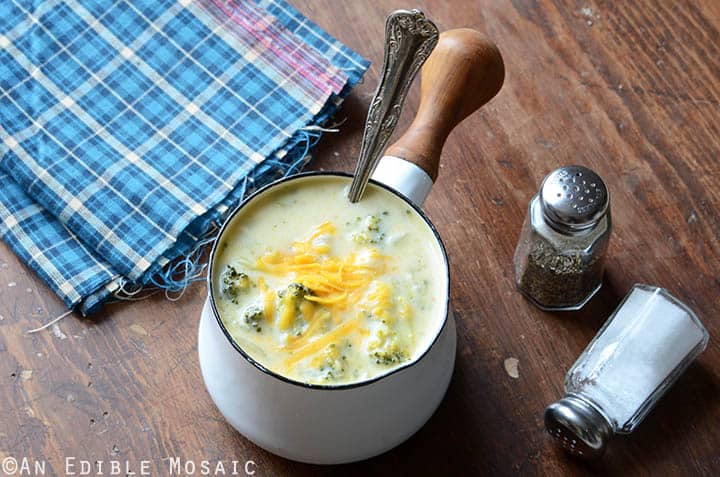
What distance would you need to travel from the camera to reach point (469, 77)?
956 mm

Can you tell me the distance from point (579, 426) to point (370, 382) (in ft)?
0.82

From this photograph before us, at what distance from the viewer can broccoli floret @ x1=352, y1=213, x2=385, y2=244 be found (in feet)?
2.70

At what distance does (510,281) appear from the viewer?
0.99 m

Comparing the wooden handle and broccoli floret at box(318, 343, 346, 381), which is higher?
the wooden handle

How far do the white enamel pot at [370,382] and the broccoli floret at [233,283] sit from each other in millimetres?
17

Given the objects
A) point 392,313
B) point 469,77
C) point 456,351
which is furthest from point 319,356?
point 469,77

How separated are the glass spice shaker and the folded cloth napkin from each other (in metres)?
0.28

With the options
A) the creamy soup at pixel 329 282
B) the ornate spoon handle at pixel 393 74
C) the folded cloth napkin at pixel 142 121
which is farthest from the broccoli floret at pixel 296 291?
the folded cloth napkin at pixel 142 121

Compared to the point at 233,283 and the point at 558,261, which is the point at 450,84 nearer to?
the point at 558,261

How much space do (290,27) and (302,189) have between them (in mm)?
348

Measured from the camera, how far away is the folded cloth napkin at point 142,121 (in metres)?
0.99

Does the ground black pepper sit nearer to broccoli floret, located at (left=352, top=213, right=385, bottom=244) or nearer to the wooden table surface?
the wooden table surface

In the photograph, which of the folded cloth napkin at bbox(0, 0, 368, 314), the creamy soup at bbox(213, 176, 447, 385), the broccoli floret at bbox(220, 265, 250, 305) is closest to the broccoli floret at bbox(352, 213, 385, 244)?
the creamy soup at bbox(213, 176, 447, 385)

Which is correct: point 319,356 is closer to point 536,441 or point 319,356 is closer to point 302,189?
point 302,189
